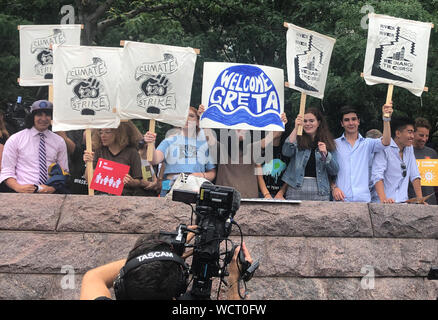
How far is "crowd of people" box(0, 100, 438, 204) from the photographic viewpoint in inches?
249

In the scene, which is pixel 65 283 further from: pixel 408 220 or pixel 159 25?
pixel 159 25

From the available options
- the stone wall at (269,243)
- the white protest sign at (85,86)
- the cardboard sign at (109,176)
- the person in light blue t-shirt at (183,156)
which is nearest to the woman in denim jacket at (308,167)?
the stone wall at (269,243)

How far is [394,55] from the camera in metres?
6.87

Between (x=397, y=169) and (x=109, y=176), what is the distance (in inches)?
117

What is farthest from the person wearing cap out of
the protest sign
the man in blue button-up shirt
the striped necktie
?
the man in blue button-up shirt

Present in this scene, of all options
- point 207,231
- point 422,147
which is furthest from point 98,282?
point 422,147

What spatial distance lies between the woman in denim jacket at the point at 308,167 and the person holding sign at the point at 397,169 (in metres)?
0.52

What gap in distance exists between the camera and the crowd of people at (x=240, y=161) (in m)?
6.34

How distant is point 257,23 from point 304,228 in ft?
19.7

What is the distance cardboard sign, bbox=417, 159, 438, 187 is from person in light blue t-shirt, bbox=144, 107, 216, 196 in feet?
7.87

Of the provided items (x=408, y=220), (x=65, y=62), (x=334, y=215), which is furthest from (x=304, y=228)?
(x=65, y=62)

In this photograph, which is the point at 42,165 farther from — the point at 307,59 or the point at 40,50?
the point at 307,59

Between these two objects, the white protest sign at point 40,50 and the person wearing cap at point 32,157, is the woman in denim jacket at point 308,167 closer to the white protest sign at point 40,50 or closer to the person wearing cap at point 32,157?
the person wearing cap at point 32,157

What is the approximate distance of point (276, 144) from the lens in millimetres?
6938
